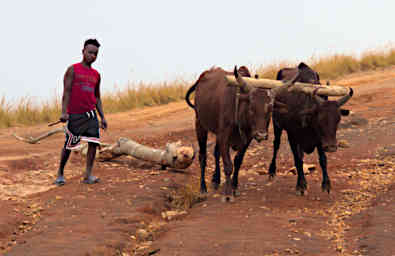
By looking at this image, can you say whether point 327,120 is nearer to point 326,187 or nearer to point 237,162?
point 326,187

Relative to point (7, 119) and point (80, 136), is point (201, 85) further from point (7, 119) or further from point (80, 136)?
point (7, 119)

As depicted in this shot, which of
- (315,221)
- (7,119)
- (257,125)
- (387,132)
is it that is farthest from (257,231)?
(7,119)

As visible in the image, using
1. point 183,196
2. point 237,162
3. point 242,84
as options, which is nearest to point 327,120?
point 242,84

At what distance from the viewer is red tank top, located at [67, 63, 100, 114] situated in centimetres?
839

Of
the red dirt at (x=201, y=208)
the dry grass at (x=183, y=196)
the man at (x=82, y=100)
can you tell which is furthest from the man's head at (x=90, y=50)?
the dry grass at (x=183, y=196)

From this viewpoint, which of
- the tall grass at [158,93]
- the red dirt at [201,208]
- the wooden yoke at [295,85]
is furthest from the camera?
the tall grass at [158,93]

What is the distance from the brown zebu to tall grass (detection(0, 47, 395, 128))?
9181 millimetres

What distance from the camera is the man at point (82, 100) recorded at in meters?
8.37

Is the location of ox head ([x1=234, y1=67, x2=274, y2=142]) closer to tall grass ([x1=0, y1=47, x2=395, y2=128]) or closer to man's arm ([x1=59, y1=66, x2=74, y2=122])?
man's arm ([x1=59, y1=66, x2=74, y2=122])

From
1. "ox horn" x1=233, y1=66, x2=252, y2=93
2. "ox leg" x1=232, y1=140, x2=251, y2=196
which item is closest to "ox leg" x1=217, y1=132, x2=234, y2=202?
"ox leg" x1=232, y1=140, x2=251, y2=196

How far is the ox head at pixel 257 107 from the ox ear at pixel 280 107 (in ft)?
1.48

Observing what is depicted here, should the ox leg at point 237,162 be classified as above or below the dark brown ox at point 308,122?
below

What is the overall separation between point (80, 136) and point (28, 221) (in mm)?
1787

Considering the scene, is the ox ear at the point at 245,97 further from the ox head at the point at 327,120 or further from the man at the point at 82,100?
the man at the point at 82,100
